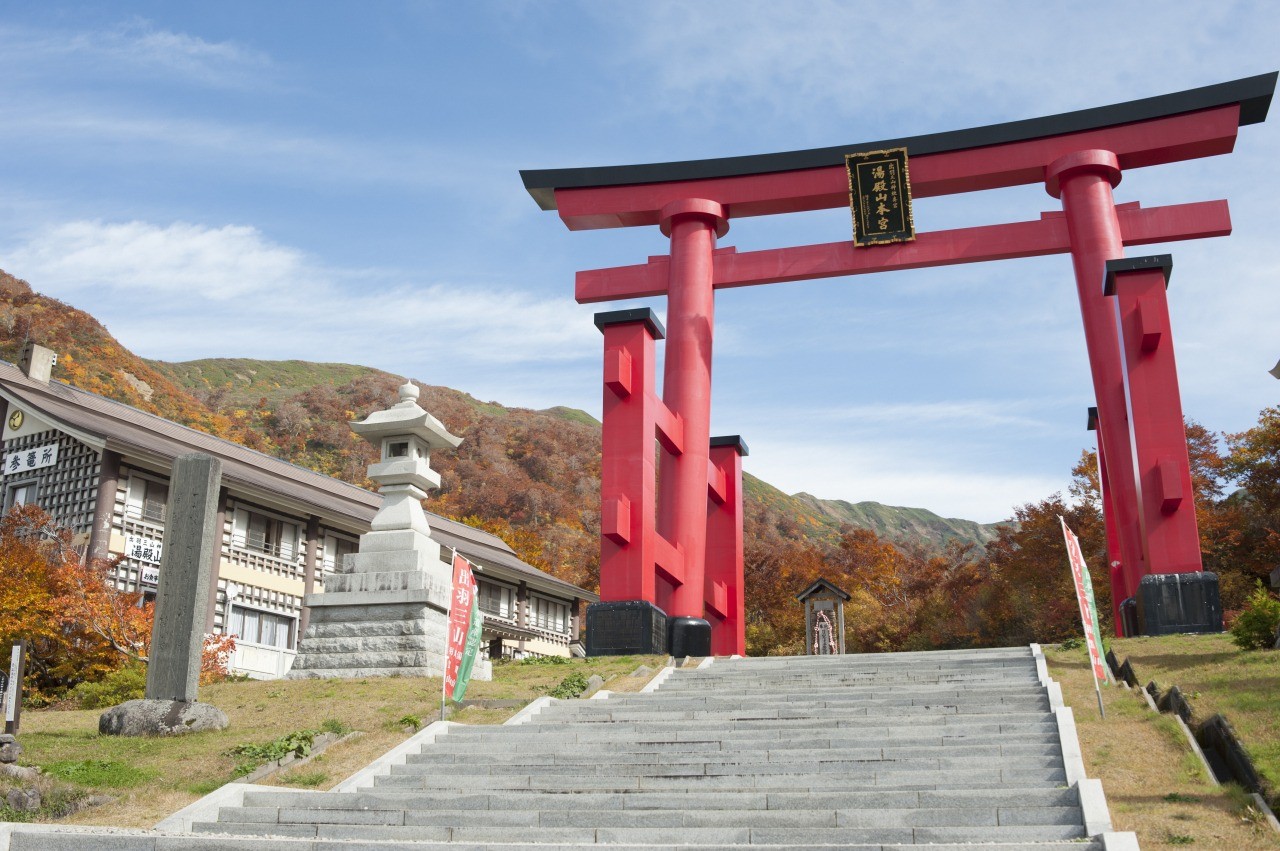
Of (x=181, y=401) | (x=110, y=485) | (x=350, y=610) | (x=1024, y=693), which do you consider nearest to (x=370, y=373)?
(x=181, y=401)


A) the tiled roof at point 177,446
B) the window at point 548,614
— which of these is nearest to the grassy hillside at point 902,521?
the window at point 548,614

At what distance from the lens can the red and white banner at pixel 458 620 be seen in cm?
1232

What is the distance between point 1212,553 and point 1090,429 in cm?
822

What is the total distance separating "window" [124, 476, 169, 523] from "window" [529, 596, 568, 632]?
41.3 ft

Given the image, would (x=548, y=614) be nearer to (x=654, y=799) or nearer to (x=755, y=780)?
(x=755, y=780)

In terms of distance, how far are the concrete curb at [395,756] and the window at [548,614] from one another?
74.7ft

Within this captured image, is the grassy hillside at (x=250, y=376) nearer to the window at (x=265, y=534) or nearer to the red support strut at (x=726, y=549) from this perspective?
the window at (x=265, y=534)

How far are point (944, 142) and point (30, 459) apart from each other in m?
19.8

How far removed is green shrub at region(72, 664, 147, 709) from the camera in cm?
1458

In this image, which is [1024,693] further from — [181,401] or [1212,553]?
[181,401]

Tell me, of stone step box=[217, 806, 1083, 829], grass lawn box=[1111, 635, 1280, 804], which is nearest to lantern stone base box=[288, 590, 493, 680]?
stone step box=[217, 806, 1083, 829]

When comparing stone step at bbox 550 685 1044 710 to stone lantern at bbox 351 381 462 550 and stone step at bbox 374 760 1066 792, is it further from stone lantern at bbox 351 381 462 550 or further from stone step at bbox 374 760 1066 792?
stone lantern at bbox 351 381 462 550

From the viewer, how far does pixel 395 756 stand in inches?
404

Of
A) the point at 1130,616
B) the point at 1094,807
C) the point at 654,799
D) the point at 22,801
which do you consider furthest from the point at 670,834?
the point at 1130,616
